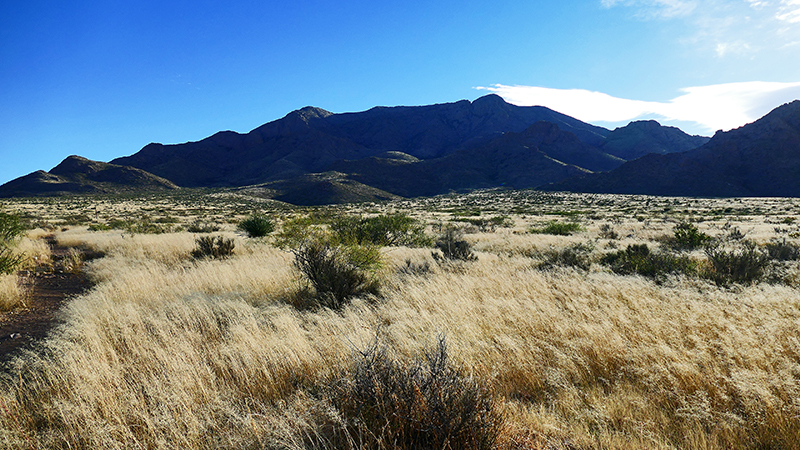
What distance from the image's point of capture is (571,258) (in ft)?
33.2

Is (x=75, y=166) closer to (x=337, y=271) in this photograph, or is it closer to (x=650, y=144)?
(x=337, y=271)

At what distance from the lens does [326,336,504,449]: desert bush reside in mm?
2381

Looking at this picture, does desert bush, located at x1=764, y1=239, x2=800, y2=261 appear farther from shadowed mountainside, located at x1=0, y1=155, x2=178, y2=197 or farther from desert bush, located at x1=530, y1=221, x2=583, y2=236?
shadowed mountainside, located at x1=0, y1=155, x2=178, y2=197

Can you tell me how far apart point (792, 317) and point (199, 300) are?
29.1 ft

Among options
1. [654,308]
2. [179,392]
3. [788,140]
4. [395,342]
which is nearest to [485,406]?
[395,342]

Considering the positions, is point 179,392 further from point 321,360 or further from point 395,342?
point 395,342

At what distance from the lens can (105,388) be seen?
3445 millimetres

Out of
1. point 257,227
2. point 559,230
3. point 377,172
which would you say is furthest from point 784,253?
point 377,172

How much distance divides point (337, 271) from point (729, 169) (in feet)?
430

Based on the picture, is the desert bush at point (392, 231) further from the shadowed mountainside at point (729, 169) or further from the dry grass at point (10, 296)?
the shadowed mountainside at point (729, 169)

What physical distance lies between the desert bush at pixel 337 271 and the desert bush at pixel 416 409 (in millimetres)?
3323

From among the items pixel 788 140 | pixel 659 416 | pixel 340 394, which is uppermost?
pixel 788 140

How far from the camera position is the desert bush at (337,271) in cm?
638

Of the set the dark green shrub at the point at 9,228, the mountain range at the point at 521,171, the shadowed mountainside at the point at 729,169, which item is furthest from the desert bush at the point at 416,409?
the shadowed mountainside at the point at 729,169
